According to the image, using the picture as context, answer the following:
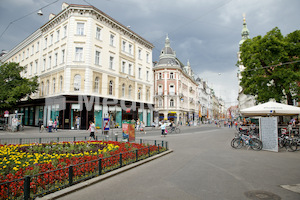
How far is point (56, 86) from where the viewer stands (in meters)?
29.3

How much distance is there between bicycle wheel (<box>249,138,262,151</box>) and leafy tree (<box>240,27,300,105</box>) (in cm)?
977

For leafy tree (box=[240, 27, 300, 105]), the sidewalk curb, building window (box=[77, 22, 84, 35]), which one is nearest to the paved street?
the sidewalk curb

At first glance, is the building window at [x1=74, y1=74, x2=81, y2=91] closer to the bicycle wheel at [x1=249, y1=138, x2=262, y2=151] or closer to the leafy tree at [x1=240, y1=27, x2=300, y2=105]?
the leafy tree at [x1=240, y1=27, x2=300, y2=105]

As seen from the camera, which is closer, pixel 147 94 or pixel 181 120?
pixel 147 94

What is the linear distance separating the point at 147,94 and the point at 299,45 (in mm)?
26302

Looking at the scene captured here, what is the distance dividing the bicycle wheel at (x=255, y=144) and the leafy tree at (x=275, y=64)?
9767 mm

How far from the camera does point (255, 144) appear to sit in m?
13.0

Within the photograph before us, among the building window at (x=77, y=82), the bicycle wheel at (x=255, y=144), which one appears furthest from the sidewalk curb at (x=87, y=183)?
the building window at (x=77, y=82)

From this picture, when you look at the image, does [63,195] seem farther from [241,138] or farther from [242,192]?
[241,138]

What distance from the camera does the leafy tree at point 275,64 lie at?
20.5 metres

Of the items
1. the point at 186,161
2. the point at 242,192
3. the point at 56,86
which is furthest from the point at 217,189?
the point at 56,86

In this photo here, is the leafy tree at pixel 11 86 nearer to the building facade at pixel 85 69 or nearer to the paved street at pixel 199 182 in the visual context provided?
the building facade at pixel 85 69

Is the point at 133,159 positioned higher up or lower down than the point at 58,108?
lower down

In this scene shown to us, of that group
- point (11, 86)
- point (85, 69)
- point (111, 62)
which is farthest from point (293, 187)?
point (11, 86)
